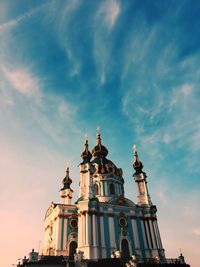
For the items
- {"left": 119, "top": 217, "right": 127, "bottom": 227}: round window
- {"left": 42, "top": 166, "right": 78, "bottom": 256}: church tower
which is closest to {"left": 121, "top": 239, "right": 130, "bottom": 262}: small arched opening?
{"left": 119, "top": 217, "right": 127, "bottom": 227}: round window

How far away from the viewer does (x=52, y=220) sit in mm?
32844

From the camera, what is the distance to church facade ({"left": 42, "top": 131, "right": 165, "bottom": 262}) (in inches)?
1104

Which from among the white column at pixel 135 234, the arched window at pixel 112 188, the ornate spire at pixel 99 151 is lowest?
the white column at pixel 135 234

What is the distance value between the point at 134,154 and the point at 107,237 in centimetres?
1612

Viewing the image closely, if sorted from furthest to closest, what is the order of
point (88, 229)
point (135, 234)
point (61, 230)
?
point (135, 234) < point (61, 230) < point (88, 229)

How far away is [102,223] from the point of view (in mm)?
29641

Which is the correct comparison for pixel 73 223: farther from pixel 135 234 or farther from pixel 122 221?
pixel 135 234

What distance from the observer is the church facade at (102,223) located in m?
28.0

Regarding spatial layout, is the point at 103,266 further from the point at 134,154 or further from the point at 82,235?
the point at 134,154

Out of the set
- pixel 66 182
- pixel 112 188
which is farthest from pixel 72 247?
pixel 66 182

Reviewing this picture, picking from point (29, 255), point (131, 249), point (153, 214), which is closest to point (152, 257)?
point (131, 249)

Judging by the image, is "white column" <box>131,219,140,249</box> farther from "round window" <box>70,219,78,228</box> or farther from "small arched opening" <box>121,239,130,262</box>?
"round window" <box>70,219,78,228</box>

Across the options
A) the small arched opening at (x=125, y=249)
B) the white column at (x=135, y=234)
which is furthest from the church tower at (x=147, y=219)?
the small arched opening at (x=125, y=249)

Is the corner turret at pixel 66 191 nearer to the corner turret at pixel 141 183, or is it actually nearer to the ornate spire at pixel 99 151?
the ornate spire at pixel 99 151
